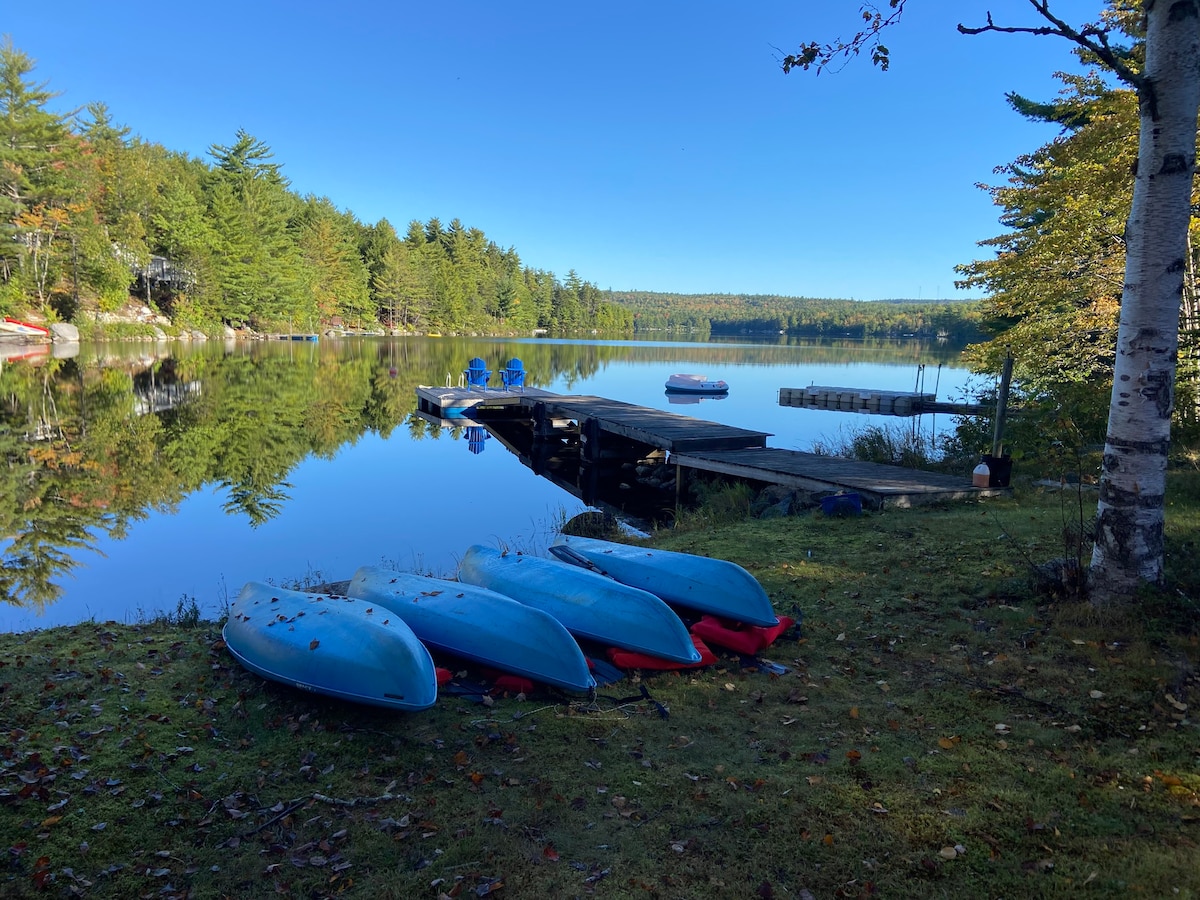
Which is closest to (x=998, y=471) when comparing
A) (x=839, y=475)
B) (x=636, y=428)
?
(x=839, y=475)

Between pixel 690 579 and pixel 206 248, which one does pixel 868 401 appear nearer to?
pixel 690 579

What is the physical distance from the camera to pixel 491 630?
449 centimetres

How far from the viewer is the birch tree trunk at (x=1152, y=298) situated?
410 cm

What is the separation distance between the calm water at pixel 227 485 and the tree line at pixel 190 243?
16.3 metres

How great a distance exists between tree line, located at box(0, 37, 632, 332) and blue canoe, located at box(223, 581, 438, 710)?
4442 cm

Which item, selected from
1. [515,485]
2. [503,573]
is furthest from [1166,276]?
[515,485]

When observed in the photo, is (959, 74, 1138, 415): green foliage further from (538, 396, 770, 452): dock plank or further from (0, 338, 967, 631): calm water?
(0, 338, 967, 631): calm water

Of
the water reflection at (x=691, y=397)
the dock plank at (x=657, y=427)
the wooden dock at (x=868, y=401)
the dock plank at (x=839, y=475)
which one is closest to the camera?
the dock plank at (x=839, y=475)

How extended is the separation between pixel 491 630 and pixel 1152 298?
180 inches

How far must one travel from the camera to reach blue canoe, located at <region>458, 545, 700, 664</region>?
15.1 ft

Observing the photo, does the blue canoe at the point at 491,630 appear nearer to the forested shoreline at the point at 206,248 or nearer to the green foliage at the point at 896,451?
the green foliage at the point at 896,451

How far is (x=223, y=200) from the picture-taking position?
5459 centimetres

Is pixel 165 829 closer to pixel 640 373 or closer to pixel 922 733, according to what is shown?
pixel 922 733

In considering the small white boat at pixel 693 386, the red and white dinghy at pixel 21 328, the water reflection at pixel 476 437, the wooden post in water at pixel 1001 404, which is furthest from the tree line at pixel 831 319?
the red and white dinghy at pixel 21 328
